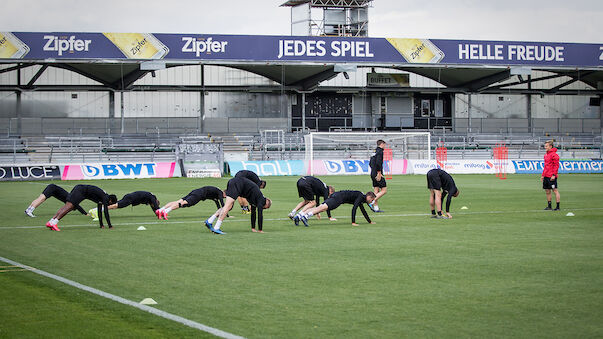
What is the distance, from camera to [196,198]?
18766mm

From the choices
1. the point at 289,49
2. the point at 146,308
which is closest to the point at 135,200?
the point at 146,308

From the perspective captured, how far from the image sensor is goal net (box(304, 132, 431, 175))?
51000mm

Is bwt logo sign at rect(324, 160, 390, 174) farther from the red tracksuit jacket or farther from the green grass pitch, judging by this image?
the green grass pitch

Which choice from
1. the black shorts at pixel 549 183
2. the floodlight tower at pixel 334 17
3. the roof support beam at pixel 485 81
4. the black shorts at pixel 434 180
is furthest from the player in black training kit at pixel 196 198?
the floodlight tower at pixel 334 17

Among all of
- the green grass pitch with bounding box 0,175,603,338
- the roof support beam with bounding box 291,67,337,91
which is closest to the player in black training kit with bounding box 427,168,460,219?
the green grass pitch with bounding box 0,175,603,338

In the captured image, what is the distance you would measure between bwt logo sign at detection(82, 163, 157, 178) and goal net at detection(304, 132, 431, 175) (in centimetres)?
1103

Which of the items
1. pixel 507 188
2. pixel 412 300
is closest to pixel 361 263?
pixel 412 300

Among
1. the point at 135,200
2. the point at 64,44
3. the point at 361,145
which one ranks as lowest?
the point at 135,200

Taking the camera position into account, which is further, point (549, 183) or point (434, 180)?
point (549, 183)

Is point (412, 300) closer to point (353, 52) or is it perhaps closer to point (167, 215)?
point (167, 215)

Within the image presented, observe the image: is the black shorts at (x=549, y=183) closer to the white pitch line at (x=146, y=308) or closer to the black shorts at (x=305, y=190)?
the black shorts at (x=305, y=190)

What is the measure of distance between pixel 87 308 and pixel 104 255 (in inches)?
167

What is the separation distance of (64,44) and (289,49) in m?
16.3

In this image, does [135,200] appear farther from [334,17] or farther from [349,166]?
[334,17]
